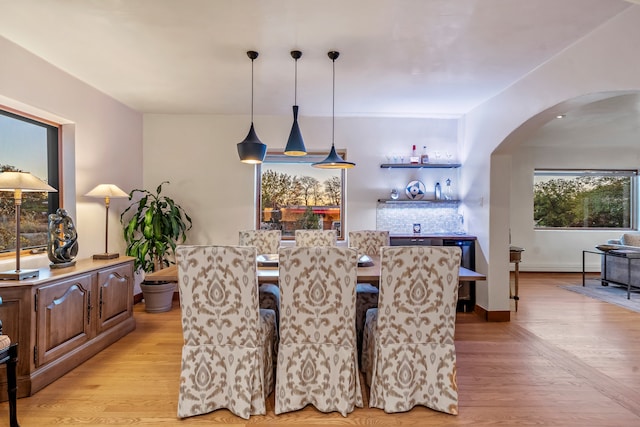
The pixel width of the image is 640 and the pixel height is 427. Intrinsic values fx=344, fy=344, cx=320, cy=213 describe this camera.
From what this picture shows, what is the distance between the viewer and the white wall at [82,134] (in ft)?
9.11

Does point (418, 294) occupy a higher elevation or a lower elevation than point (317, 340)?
higher

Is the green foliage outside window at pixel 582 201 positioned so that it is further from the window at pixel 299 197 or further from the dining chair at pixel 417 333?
the dining chair at pixel 417 333

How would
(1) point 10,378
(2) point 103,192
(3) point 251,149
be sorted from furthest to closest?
(2) point 103,192, (3) point 251,149, (1) point 10,378

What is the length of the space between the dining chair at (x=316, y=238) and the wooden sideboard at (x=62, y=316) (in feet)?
5.70

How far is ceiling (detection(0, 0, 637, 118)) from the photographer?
2.17m

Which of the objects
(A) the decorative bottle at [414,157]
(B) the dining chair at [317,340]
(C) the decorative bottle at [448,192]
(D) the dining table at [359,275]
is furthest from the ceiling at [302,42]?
(D) the dining table at [359,275]

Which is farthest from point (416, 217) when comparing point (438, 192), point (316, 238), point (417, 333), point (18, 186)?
point (18, 186)

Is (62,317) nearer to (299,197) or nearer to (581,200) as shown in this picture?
(299,197)

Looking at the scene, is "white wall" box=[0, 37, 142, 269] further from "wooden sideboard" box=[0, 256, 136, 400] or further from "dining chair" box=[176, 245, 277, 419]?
"dining chair" box=[176, 245, 277, 419]

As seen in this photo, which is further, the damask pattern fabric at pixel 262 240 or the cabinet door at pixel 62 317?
the damask pattern fabric at pixel 262 240

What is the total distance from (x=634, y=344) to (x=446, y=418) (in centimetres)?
242

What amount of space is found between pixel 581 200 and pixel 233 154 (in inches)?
264

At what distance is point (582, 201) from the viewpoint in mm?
6785

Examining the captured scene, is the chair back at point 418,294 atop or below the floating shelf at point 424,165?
below
